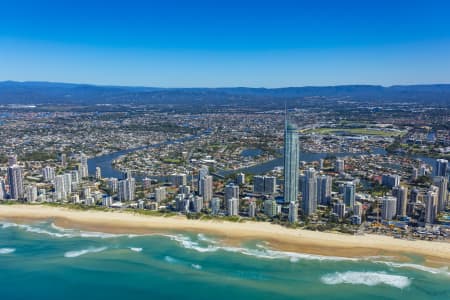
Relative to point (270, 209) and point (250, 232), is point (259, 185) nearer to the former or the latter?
point (270, 209)

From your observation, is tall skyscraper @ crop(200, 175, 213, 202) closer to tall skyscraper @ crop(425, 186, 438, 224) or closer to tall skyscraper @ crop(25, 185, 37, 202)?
tall skyscraper @ crop(25, 185, 37, 202)

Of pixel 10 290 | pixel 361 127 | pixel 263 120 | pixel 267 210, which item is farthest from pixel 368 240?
pixel 263 120

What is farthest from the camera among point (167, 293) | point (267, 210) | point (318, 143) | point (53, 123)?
point (53, 123)

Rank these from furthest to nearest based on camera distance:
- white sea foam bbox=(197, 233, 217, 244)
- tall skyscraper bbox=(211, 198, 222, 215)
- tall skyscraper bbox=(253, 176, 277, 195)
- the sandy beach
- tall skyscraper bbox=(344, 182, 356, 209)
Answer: tall skyscraper bbox=(253, 176, 277, 195), tall skyscraper bbox=(344, 182, 356, 209), tall skyscraper bbox=(211, 198, 222, 215), white sea foam bbox=(197, 233, 217, 244), the sandy beach

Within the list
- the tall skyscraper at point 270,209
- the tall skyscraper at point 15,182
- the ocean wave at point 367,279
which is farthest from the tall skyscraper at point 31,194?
the ocean wave at point 367,279

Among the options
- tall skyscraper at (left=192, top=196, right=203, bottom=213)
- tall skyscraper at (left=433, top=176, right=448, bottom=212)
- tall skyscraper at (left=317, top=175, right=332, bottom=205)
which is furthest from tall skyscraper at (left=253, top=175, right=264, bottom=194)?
tall skyscraper at (left=433, top=176, right=448, bottom=212)

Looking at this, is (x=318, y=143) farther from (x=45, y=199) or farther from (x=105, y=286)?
(x=105, y=286)

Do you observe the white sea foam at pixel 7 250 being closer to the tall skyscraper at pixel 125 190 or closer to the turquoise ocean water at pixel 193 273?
the turquoise ocean water at pixel 193 273
